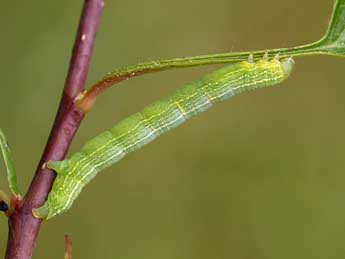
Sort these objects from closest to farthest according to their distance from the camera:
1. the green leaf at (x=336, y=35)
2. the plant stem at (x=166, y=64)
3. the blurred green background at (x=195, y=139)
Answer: the plant stem at (x=166, y=64) < the green leaf at (x=336, y=35) < the blurred green background at (x=195, y=139)

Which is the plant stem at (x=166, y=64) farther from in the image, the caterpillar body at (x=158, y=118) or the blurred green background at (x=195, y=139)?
the blurred green background at (x=195, y=139)

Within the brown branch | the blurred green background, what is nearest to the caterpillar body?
the brown branch

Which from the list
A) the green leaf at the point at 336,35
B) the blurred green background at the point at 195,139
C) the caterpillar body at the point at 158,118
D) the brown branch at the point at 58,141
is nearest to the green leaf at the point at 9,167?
the brown branch at the point at 58,141

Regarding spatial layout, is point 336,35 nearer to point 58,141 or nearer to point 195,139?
point 58,141

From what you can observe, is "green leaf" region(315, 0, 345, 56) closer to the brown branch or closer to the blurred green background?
the brown branch

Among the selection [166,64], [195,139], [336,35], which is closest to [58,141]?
[166,64]
